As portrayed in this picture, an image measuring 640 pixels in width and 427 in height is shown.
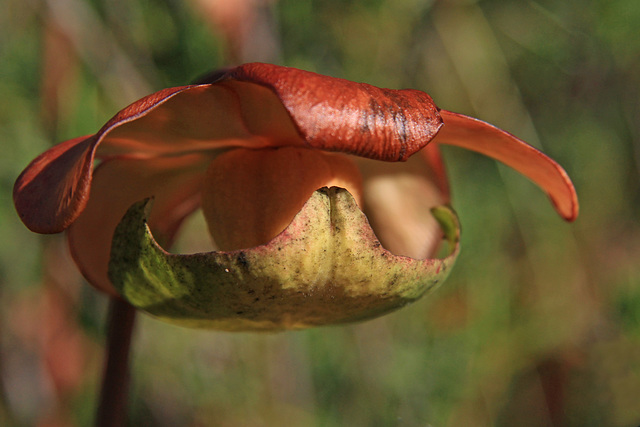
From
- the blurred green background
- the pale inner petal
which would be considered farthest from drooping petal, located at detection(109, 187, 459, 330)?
the blurred green background

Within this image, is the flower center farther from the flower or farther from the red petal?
the red petal

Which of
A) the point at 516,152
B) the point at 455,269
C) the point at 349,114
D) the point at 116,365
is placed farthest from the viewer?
the point at 455,269

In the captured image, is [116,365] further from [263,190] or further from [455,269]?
[455,269]

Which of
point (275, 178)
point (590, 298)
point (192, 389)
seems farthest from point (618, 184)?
point (275, 178)

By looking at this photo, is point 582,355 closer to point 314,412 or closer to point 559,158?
point 559,158

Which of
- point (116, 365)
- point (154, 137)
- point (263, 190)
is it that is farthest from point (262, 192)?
point (116, 365)

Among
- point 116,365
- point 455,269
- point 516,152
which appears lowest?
point 455,269

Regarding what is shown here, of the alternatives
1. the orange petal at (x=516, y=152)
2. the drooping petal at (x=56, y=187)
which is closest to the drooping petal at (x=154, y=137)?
the drooping petal at (x=56, y=187)

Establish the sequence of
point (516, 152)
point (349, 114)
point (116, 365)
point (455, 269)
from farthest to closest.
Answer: point (455, 269) → point (116, 365) → point (516, 152) → point (349, 114)
